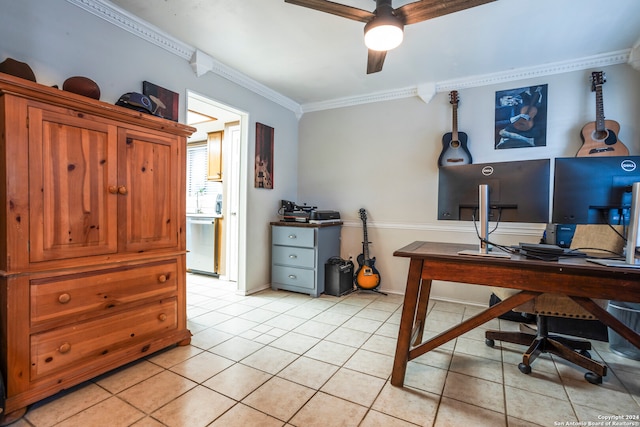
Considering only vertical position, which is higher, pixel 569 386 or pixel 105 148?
pixel 105 148

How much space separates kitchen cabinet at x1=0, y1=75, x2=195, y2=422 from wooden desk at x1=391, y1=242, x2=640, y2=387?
1.62 metres

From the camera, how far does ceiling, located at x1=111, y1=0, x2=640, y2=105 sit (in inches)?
84.4

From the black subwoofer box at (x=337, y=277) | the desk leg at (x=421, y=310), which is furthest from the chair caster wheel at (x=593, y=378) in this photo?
the black subwoofer box at (x=337, y=277)

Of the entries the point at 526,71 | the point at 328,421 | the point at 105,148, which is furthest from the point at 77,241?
the point at 526,71

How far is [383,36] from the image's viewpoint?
6.20 feet

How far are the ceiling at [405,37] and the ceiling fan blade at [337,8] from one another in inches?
13.9

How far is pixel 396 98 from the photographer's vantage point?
3.68 m

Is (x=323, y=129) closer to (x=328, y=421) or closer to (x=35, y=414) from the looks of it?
(x=328, y=421)

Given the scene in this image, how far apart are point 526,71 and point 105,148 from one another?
3752 mm

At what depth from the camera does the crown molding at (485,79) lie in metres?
2.79

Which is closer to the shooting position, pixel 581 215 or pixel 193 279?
pixel 581 215

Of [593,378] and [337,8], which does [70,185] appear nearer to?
[337,8]

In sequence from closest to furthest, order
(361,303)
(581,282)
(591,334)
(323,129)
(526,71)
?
(581,282) < (591,334) < (526,71) < (361,303) < (323,129)

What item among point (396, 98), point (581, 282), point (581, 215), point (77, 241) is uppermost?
point (396, 98)
